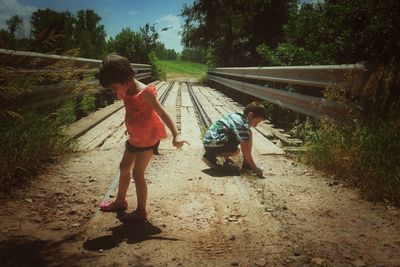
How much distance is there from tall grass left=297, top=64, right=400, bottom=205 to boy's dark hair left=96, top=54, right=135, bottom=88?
2.41m

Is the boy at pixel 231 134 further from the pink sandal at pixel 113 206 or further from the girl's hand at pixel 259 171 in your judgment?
the pink sandal at pixel 113 206

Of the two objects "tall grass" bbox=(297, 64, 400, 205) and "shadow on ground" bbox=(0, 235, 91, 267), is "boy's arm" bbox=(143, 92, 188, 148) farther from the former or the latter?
"tall grass" bbox=(297, 64, 400, 205)

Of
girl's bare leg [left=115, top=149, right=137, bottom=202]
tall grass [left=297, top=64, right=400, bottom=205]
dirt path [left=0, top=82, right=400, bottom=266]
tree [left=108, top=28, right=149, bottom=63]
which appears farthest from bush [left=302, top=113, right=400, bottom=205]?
tree [left=108, top=28, right=149, bottom=63]

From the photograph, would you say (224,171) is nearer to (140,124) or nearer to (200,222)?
(200,222)

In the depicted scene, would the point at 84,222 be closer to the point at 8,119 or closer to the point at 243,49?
the point at 8,119

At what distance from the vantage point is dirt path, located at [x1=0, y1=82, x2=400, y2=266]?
249 centimetres

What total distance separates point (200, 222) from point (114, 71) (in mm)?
1375

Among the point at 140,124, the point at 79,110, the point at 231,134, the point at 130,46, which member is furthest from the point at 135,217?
the point at 130,46

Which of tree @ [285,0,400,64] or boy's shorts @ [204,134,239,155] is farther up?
tree @ [285,0,400,64]

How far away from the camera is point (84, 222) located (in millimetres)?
3156

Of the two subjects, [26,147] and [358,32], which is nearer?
[26,147]

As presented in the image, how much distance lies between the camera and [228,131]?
15.5ft

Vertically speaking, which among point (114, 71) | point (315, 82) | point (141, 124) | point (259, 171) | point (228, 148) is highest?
point (114, 71)

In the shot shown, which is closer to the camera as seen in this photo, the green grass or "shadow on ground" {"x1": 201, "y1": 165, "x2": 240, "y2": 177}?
"shadow on ground" {"x1": 201, "y1": 165, "x2": 240, "y2": 177}
